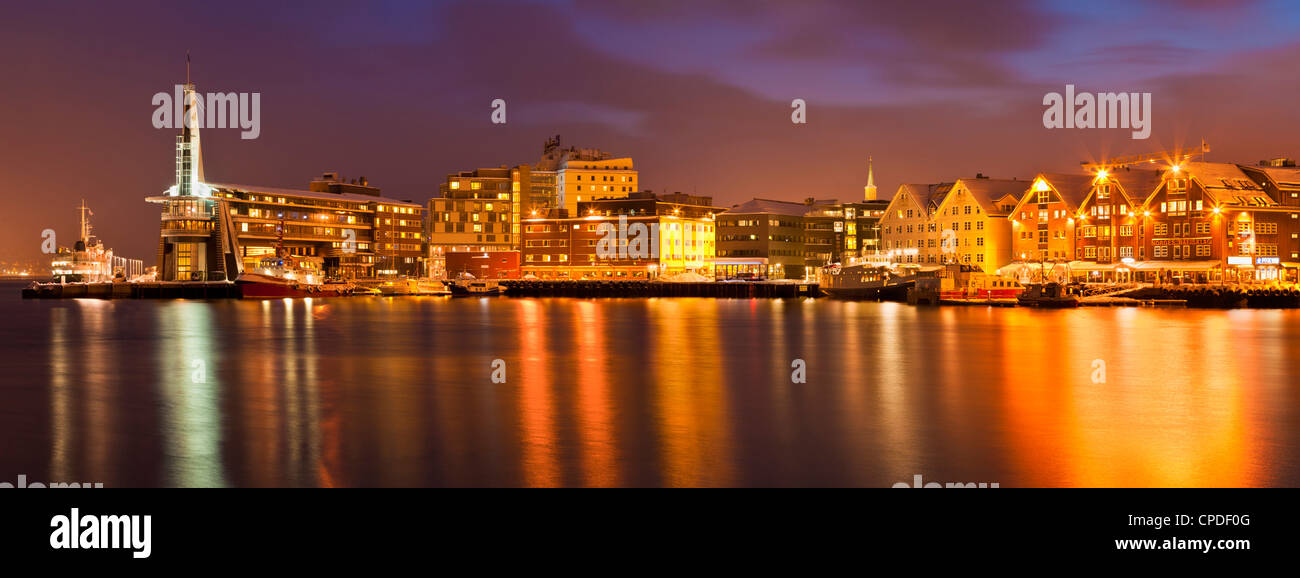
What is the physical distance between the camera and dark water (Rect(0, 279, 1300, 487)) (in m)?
16.4

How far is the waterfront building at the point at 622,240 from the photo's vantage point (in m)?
157

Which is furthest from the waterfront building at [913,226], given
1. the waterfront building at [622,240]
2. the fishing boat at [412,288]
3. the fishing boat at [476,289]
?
the fishing boat at [412,288]

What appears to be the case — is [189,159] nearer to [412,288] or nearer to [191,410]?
[412,288]

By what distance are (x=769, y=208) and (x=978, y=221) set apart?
4295 cm

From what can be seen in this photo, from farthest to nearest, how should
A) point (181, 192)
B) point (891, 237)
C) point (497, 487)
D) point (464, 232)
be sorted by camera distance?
1. point (464, 232)
2. point (181, 192)
3. point (891, 237)
4. point (497, 487)

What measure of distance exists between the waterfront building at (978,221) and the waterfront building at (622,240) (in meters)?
48.7

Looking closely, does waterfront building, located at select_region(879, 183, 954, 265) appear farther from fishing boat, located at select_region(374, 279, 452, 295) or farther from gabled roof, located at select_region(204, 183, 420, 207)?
gabled roof, located at select_region(204, 183, 420, 207)

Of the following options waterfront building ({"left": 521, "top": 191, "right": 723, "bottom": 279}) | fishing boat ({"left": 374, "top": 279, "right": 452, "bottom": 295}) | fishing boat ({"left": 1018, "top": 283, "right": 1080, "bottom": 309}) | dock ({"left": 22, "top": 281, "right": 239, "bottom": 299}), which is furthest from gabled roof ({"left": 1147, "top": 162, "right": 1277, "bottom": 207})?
dock ({"left": 22, "top": 281, "right": 239, "bottom": 299})

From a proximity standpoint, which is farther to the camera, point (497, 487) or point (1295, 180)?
point (1295, 180)

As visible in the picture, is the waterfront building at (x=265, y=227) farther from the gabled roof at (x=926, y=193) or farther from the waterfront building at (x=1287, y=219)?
the waterfront building at (x=1287, y=219)
